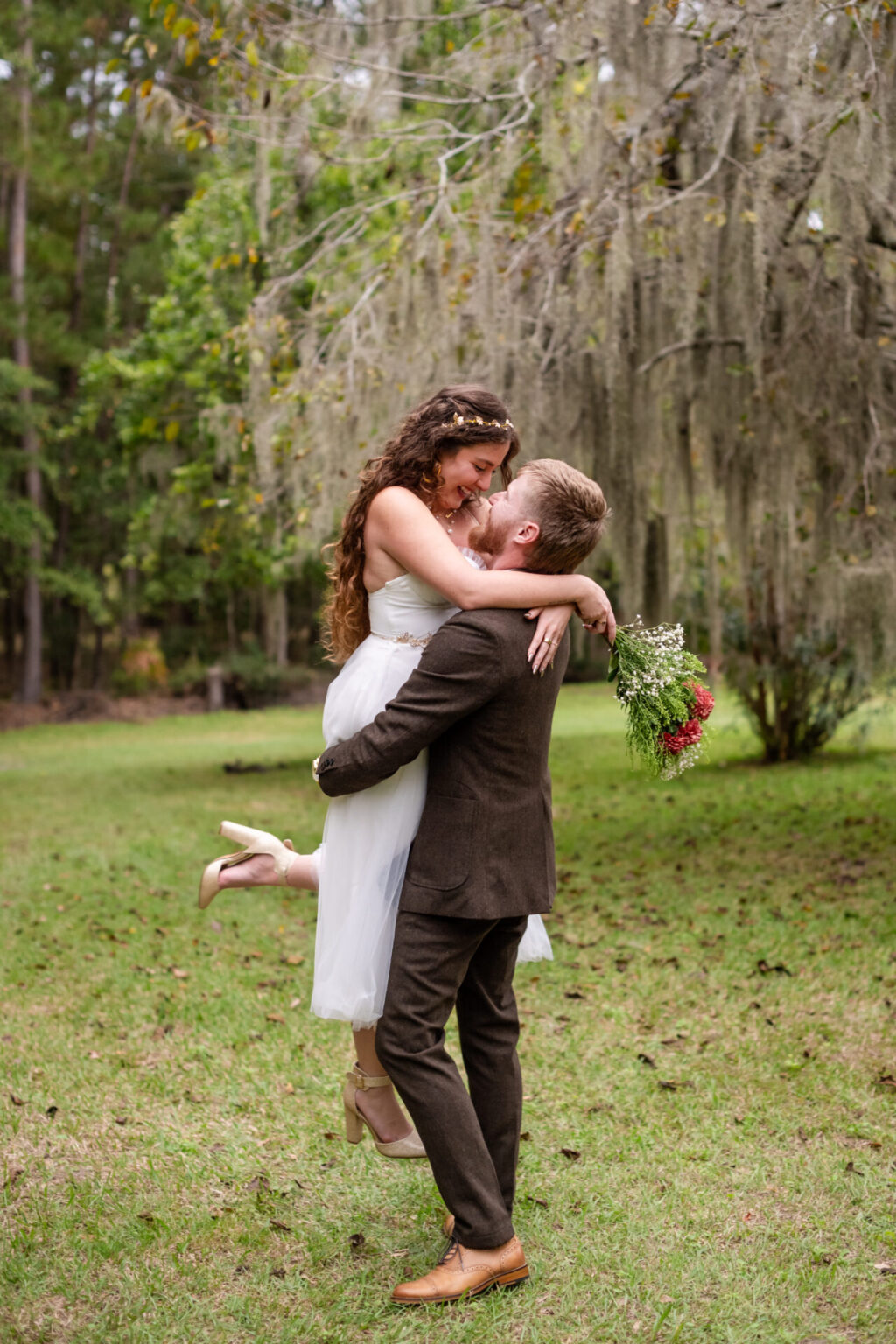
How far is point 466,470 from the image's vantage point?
2625 millimetres

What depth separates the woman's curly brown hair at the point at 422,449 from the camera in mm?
2578

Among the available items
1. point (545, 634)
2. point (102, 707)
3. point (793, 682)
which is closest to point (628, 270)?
point (545, 634)

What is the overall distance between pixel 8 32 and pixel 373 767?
20887 mm

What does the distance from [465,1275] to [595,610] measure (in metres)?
1.46

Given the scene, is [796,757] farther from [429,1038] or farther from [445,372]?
[429,1038]

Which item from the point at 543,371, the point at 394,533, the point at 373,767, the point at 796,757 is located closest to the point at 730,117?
the point at 543,371

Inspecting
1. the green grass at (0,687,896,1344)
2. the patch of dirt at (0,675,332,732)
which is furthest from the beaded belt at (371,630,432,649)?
the patch of dirt at (0,675,332,732)

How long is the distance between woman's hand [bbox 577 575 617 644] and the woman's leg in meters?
1.07

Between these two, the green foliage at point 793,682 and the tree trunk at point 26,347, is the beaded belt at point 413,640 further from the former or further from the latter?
the tree trunk at point 26,347

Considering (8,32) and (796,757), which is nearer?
(796,757)

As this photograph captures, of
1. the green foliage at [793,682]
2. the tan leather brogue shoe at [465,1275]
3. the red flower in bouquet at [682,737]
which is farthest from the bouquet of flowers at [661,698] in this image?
the green foliage at [793,682]

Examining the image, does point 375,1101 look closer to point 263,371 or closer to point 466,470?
point 466,470

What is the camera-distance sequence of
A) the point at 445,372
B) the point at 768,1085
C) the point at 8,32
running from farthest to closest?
1. the point at 8,32
2. the point at 445,372
3. the point at 768,1085

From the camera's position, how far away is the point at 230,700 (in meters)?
23.1
